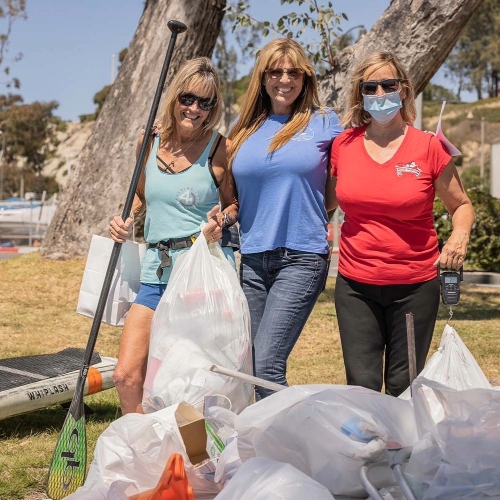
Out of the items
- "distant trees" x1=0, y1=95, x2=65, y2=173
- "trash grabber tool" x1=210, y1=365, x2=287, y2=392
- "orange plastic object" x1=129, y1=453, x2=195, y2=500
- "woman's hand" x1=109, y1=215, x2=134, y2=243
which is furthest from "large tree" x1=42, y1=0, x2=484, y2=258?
"distant trees" x1=0, y1=95, x2=65, y2=173

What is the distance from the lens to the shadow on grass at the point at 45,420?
4.94 meters

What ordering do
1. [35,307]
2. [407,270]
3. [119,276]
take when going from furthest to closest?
[35,307]
[119,276]
[407,270]

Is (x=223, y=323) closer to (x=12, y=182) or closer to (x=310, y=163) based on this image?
(x=310, y=163)

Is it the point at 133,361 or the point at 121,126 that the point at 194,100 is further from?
the point at 121,126

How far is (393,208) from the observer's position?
332 cm

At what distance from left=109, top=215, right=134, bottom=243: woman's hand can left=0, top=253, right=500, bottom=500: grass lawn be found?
116cm

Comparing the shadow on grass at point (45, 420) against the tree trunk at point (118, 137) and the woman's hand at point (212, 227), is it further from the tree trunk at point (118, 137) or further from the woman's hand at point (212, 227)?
the tree trunk at point (118, 137)

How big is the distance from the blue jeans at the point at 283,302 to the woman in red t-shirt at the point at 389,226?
13cm

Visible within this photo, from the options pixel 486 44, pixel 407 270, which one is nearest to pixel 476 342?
pixel 407 270

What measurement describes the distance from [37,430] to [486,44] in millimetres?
63376

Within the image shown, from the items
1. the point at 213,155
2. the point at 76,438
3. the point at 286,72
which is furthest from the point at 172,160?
the point at 76,438

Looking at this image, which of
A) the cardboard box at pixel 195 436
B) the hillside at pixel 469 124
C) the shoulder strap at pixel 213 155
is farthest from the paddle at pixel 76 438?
the hillside at pixel 469 124

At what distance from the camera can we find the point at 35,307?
952 cm

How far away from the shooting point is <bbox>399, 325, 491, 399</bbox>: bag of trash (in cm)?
320
